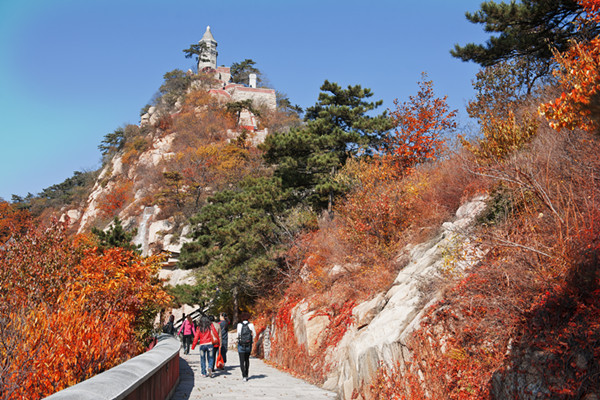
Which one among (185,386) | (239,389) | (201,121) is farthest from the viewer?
(201,121)

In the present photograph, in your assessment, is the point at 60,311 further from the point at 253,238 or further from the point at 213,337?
the point at 253,238

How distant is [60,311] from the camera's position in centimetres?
690

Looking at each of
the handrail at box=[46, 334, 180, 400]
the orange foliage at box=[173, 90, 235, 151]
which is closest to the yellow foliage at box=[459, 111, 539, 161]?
the handrail at box=[46, 334, 180, 400]

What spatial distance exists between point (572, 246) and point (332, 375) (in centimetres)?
731

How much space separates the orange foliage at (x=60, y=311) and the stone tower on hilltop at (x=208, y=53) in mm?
89783

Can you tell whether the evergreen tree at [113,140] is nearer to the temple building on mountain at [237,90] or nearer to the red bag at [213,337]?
the temple building on mountain at [237,90]

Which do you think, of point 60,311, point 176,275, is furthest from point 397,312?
point 176,275

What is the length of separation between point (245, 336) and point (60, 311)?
16.2ft

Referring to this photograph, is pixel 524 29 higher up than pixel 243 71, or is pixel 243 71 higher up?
pixel 243 71

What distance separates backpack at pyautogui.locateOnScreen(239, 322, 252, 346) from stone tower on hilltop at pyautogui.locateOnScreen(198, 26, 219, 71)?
9189cm

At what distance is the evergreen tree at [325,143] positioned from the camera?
21.9 metres

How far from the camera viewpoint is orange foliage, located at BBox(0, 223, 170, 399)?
213 inches

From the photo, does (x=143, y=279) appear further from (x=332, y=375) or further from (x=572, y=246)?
(x=572, y=246)

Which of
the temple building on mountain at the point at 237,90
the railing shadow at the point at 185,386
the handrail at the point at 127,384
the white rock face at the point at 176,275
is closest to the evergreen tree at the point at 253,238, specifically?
the railing shadow at the point at 185,386
